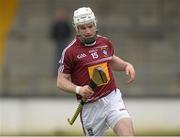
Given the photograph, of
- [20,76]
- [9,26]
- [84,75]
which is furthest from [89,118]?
[9,26]

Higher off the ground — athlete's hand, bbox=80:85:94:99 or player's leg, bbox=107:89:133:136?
athlete's hand, bbox=80:85:94:99

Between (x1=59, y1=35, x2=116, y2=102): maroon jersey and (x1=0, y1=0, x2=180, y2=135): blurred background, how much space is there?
7.84 meters

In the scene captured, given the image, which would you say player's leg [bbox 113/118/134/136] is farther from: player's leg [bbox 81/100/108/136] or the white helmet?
the white helmet

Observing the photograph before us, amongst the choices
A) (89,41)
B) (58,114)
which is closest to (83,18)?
(89,41)

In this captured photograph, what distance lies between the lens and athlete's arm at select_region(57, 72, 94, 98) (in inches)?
386

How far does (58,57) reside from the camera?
19812mm

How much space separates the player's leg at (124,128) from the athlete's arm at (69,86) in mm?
471

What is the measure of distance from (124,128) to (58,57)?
9887 mm

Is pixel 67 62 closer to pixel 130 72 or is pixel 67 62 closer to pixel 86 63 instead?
pixel 86 63

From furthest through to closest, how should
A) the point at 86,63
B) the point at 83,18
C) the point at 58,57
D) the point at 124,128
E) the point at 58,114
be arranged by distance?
1. the point at 58,57
2. the point at 58,114
3. the point at 86,63
4. the point at 83,18
5. the point at 124,128

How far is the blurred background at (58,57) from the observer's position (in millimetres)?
18938

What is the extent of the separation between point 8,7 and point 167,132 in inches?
236

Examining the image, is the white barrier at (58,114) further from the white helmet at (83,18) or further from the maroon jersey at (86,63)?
the white helmet at (83,18)

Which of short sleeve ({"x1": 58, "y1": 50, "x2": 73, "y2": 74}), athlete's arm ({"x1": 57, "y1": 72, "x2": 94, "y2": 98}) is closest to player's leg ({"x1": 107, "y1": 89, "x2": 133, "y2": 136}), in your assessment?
athlete's arm ({"x1": 57, "y1": 72, "x2": 94, "y2": 98})
